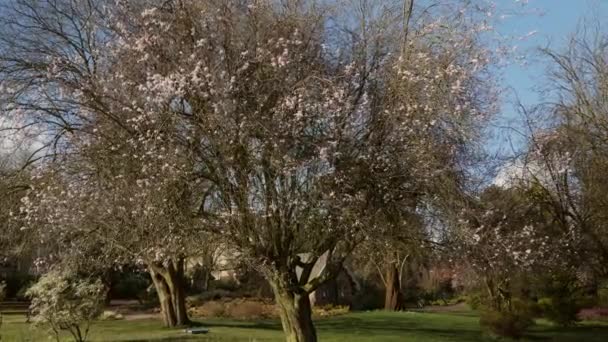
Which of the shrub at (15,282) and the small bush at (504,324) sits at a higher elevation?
the shrub at (15,282)

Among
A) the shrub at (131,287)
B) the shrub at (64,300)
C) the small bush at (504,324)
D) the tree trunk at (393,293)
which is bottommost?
the small bush at (504,324)

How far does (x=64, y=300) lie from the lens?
16.4 meters

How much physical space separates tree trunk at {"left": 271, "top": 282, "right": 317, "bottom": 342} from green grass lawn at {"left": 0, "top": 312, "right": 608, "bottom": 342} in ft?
24.5

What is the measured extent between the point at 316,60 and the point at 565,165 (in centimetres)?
932

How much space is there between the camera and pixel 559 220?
749 inches

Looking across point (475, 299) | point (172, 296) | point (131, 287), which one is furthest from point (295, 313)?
point (131, 287)

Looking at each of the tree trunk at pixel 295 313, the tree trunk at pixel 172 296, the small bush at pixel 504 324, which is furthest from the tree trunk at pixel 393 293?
the tree trunk at pixel 295 313

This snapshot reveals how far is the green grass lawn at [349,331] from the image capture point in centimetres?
2106

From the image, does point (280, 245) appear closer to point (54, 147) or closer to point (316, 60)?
point (316, 60)

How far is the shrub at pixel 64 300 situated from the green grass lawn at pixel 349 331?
2664 millimetres

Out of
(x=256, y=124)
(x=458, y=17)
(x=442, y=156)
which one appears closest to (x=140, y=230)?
(x=256, y=124)

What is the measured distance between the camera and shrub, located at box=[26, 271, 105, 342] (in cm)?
1616

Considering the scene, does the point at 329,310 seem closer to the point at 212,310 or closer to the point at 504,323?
the point at 212,310

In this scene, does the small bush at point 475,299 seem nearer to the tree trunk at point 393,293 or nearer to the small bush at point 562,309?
the tree trunk at point 393,293
